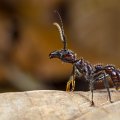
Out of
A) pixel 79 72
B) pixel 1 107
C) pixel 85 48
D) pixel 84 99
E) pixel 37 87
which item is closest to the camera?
pixel 1 107

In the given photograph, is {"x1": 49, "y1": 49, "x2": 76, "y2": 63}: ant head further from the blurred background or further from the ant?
the blurred background

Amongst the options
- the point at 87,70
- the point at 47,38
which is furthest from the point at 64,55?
the point at 47,38

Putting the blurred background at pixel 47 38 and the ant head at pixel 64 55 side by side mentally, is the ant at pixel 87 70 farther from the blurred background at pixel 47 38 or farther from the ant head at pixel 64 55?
the blurred background at pixel 47 38

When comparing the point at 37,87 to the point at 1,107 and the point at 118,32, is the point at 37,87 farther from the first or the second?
the point at 1,107

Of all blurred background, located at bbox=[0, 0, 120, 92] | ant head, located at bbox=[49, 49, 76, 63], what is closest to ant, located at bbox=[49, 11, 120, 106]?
ant head, located at bbox=[49, 49, 76, 63]

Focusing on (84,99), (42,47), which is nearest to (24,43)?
(42,47)

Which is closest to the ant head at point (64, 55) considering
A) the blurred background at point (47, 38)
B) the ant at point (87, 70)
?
the ant at point (87, 70)

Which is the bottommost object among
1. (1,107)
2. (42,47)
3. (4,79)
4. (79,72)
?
(1,107)

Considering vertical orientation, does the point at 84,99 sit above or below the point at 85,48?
below
